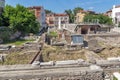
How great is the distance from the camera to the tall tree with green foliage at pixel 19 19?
2983cm

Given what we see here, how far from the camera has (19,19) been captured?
2973 centimetres

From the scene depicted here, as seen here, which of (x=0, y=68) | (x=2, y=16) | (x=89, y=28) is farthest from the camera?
(x=89, y=28)

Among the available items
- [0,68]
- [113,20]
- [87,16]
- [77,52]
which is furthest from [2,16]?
[113,20]

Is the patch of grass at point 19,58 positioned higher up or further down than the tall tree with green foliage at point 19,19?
further down

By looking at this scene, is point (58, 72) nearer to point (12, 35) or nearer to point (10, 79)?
point (10, 79)

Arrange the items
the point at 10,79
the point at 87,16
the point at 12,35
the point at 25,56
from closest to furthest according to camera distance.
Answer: the point at 10,79 → the point at 25,56 → the point at 12,35 → the point at 87,16

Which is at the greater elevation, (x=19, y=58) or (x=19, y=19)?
(x=19, y=19)

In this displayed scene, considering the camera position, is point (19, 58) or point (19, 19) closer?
point (19, 58)

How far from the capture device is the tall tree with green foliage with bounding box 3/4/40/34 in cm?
2983

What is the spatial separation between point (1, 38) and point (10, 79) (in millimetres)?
18808

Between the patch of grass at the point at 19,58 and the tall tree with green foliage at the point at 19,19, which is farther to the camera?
the tall tree with green foliage at the point at 19,19

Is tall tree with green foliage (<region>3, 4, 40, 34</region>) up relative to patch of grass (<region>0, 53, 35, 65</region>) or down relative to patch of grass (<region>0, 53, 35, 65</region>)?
up

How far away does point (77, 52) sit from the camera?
16328 millimetres

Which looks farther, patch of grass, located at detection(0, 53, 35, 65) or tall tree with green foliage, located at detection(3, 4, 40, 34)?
tall tree with green foliage, located at detection(3, 4, 40, 34)
